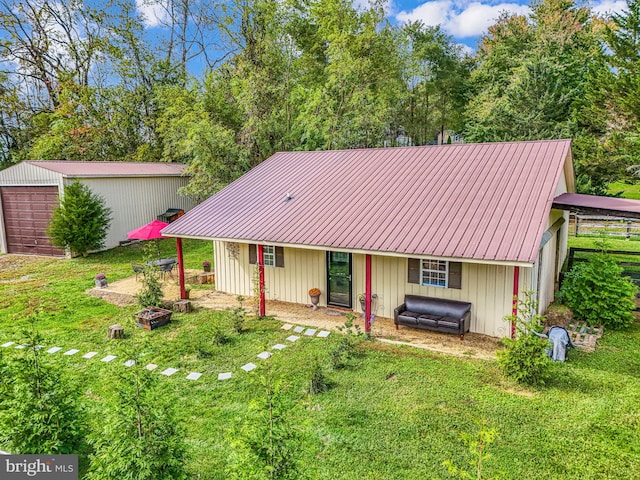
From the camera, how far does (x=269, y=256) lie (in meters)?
11.9

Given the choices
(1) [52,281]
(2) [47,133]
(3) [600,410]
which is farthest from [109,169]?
(3) [600,410]

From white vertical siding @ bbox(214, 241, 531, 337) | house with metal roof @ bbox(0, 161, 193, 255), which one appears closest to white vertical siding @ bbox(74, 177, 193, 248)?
house with metal roof @ bbox(0, 161, 193, 255)

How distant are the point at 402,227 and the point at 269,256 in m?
4.14

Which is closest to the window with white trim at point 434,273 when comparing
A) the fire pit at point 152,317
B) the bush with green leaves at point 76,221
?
the fire pit at point 152,317

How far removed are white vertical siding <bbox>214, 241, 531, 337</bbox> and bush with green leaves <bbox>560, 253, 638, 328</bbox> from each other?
2.04 meters

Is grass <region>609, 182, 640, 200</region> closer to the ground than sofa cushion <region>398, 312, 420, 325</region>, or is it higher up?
higher up

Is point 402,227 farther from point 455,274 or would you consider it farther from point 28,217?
point 28,217

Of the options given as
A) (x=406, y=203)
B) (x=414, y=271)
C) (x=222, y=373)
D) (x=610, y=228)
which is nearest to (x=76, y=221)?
(x=222, y=373)

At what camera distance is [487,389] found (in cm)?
693

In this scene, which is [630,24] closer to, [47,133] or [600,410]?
[600,410]

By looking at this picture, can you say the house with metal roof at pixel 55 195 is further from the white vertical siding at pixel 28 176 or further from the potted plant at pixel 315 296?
the potted plant at pixel 315 296

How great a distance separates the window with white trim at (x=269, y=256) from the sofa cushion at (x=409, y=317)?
3.99 meters

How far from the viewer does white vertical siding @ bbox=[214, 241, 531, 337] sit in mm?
9109

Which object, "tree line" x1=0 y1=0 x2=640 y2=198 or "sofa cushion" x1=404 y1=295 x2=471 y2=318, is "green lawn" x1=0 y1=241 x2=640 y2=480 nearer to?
"sofa cushion" x1=404 y1=295 x2=471 y2=318
